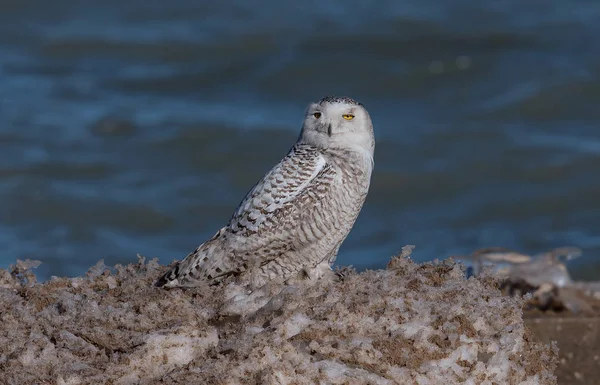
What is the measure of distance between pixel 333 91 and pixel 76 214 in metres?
4.80

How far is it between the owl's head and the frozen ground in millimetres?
899

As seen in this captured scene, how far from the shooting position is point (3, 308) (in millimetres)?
4820

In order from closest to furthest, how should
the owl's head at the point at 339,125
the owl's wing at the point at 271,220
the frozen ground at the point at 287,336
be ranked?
the frozen ground at the point at 287,336 < the owl's wing at the point at 271,220 < the owl's head at the point at 339,125

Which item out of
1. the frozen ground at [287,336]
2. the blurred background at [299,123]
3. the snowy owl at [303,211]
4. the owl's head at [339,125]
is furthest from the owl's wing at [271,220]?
the blurred background at [299,123]

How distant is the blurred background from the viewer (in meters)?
13.0

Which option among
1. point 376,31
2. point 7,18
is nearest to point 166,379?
point 376,31

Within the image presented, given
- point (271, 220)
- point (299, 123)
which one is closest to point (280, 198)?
point (271, 220)

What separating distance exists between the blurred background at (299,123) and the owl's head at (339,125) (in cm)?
589

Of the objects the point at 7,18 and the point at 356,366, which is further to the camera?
the point at 7,18

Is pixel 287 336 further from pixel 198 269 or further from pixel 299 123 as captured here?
pixel 299 123

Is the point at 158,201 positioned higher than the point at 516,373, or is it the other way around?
the point at 158,201

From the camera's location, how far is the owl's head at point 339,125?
5.66 meters

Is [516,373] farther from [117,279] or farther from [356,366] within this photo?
[117,279]

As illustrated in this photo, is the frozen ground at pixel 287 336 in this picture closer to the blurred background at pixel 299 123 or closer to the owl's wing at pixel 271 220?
the owl's wing at pixel 271 220
